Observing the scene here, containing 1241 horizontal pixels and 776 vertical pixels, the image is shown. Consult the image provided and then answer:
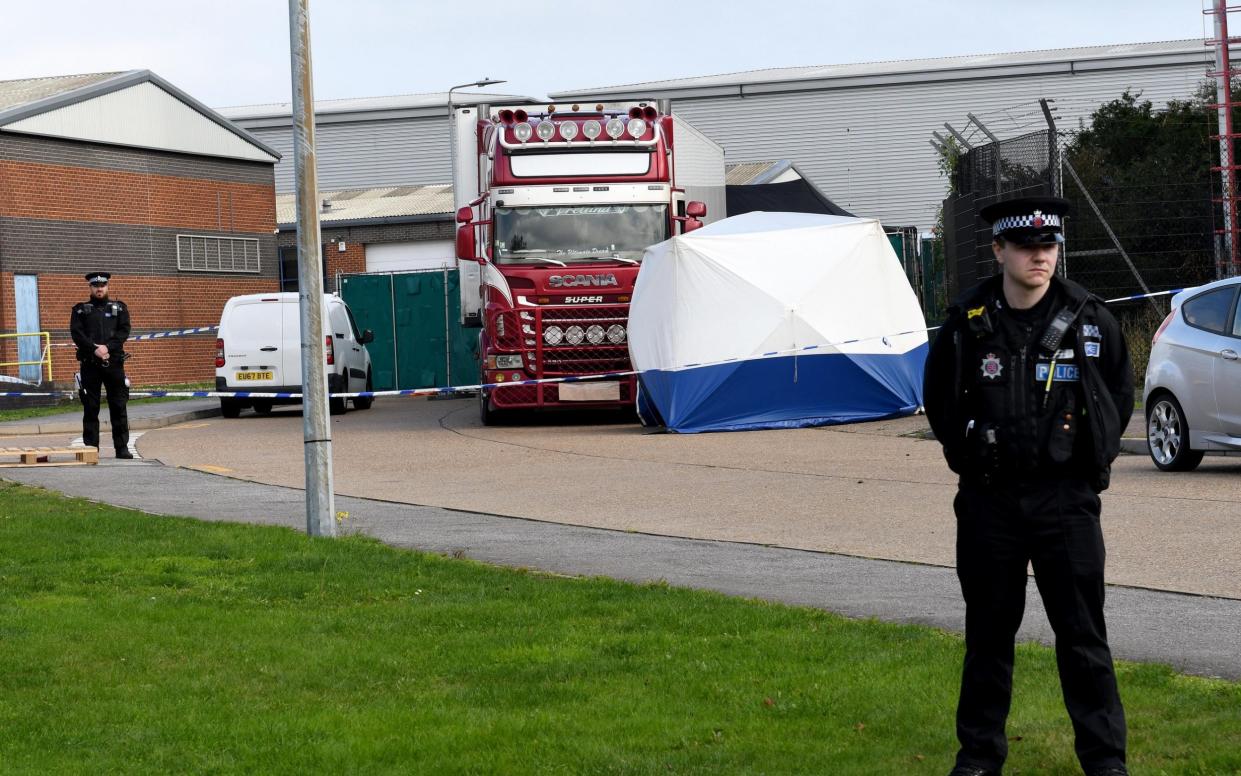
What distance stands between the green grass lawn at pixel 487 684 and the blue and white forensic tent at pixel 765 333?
38.8ft

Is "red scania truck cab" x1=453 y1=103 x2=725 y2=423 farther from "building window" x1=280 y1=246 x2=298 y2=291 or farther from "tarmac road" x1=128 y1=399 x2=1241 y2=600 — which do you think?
"building window" x1=280 y1=246 x2=298 y2=291

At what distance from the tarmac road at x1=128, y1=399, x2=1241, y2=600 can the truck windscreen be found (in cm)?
223

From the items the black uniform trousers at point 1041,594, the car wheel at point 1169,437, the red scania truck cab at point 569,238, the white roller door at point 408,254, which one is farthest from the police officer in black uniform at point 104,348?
the white roller door at point 408,254

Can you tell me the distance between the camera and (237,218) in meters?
49.6

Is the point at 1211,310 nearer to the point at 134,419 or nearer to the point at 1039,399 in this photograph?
the point at 1039,399

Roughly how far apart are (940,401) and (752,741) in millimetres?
1270

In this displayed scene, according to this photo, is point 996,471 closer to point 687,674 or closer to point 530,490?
point 687,674

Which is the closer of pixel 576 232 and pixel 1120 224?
pixel 576 232

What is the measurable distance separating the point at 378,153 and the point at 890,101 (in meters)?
20.4

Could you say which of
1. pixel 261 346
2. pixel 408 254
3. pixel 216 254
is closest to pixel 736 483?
pixel 261 346

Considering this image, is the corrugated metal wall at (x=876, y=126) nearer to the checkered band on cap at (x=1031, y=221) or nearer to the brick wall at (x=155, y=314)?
the brick wall at (x=155, y=314)

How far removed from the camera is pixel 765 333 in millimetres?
21109

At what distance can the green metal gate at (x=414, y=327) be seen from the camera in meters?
33.6

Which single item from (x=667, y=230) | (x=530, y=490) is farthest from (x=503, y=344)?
(x=530, y=490)
